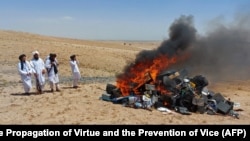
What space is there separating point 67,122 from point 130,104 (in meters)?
3.67

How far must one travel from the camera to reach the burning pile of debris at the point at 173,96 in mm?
15680

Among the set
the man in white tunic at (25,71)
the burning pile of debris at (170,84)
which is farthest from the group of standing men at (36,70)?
the burning pile of debris at (170,84)

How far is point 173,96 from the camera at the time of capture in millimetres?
15969

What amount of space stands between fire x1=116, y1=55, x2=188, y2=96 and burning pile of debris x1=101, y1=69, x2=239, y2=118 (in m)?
0.05

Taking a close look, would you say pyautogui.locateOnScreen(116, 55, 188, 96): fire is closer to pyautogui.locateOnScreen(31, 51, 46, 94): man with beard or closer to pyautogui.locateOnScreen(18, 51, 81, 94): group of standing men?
pyautogui.locateOnScreen(18, 51, 81, 94): group of standing men

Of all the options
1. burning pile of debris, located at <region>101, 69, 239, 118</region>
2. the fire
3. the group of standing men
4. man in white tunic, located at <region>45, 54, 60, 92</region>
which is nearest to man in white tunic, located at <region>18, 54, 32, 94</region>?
the group of standing men

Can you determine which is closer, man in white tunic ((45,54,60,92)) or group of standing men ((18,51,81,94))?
group of standing men ((18,51,81,94))

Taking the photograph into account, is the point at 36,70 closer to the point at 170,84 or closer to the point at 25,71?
the point at 25,71

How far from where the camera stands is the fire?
16.9 m

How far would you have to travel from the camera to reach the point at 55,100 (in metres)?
16.5

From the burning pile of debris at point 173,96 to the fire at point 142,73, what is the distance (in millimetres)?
53

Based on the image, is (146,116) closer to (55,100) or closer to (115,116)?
(115,116)

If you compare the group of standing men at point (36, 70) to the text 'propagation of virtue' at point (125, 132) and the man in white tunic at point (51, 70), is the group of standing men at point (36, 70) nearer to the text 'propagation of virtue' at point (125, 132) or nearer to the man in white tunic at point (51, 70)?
the man in white tunic at point (51, 70)

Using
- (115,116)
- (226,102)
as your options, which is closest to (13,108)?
(115,116)
